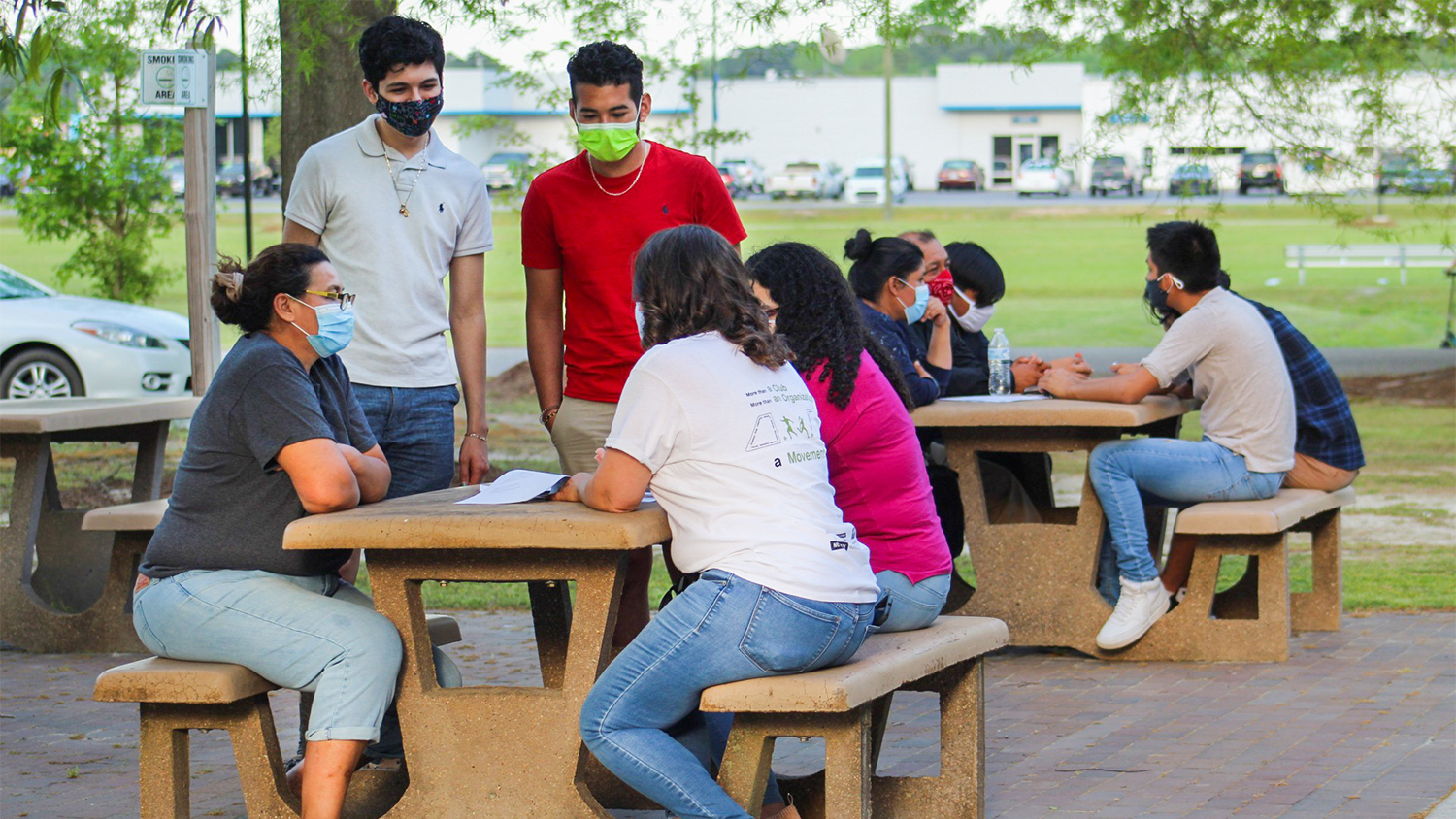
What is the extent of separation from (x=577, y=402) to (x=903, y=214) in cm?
4026

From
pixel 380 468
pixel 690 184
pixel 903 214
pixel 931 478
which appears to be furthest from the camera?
pixel 903 214

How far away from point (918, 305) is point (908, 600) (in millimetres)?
2151

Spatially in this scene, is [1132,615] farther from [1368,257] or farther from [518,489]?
[1368,257]

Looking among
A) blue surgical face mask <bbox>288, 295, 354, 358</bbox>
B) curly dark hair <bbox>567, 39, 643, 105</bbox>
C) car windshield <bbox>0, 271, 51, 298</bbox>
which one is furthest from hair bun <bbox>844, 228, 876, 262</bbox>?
car windshield <bbox>0, 271, 51, 298</bbox>

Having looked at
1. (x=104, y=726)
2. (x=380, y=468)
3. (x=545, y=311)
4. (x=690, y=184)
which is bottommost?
(x=104, y=726)

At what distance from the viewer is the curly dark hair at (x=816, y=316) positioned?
4.09 meters

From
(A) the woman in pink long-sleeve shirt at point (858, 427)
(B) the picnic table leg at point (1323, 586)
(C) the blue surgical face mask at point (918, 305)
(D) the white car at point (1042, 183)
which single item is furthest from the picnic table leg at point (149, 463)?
(D) the white car at point (1042, 183)

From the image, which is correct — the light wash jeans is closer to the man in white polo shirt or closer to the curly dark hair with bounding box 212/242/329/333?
the curly dark hair with bounding box 212/242/329/333

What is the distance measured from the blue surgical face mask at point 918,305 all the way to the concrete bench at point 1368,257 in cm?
2364

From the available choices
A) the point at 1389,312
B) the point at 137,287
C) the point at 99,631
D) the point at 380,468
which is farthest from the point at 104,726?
the point at 1389,312

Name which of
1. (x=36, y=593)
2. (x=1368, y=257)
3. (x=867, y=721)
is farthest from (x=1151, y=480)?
(x=1368, y=257)

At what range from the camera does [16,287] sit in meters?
13.8

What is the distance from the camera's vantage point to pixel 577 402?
186 inches

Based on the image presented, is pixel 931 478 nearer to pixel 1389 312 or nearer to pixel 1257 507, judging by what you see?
pixel 1257 507
